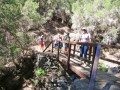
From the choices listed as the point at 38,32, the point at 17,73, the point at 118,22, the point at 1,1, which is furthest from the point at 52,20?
the point at 1,1

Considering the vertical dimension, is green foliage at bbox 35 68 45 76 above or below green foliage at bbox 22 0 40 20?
below

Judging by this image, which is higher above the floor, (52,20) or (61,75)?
(52,20)

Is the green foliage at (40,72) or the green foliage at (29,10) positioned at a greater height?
the green foliage at (29,10)

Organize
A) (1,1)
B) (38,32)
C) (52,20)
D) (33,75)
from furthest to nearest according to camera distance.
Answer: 1. (52,20)
2. (38,32)
3. (33,75)
4. (1,1)

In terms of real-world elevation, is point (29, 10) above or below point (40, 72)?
above

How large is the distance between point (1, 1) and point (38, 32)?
1387 centimetres

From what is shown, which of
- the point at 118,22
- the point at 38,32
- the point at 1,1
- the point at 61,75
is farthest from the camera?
the point at 38,32

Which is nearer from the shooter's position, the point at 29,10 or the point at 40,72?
the point at 40,72

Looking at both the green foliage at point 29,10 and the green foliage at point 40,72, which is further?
the green foliage at point 29,10

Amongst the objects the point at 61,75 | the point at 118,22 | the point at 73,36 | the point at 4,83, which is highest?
the point at 118,22

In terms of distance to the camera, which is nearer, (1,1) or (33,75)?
(1,1)

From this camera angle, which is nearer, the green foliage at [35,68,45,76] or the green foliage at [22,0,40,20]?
the green foliage at [35,68,45,76]

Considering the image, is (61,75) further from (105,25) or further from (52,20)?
(52,20)

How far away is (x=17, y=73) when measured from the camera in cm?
1602
